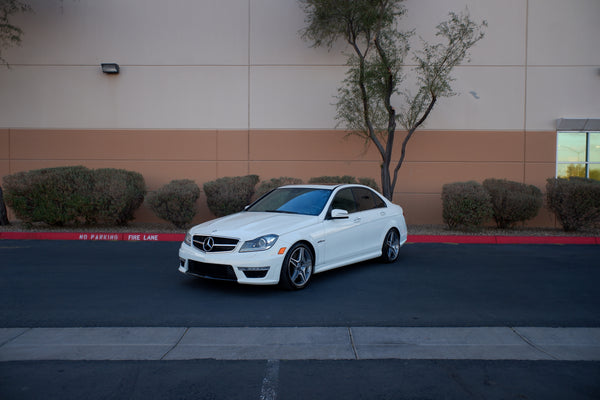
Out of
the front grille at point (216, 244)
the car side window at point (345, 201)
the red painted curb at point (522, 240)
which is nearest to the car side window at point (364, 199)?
the car side window at point (345, 201)

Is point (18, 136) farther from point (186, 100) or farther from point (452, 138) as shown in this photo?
point (452, 138)

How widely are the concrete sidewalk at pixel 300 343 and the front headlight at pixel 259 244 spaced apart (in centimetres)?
140

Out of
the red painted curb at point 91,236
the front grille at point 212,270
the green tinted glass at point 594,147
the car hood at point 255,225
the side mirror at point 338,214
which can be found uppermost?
the green tinted glass at point 594,147

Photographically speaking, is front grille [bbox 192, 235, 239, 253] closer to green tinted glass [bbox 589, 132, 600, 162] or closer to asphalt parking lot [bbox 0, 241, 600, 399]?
asphalt parking lot [bbox 0, 241, 600, 399]

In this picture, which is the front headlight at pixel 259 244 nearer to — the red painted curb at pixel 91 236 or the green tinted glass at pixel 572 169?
the red painted curb at pixel 91 236

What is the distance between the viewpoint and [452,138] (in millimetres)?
14016

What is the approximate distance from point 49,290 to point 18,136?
9879 millimetres

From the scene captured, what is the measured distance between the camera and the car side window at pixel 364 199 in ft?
26.2

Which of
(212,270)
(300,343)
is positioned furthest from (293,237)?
(300,343)

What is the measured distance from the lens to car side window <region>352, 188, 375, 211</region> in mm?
8000

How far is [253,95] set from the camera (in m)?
14.2

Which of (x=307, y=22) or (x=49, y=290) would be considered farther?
(x=307, y=22)
